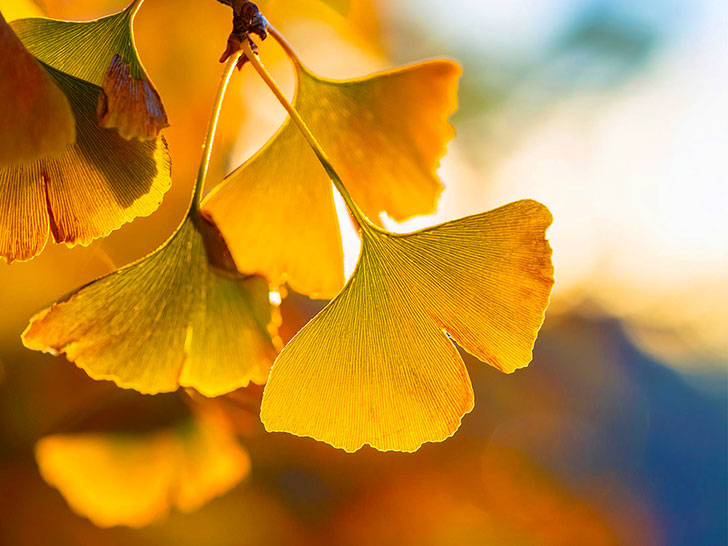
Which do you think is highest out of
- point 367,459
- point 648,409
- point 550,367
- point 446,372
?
point 446,372

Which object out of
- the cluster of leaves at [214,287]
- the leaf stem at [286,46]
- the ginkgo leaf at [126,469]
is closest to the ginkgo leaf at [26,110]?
the cluster of leaves at [214,287]

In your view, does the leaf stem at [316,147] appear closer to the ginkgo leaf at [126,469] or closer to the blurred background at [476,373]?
the blurred background at [476,373]

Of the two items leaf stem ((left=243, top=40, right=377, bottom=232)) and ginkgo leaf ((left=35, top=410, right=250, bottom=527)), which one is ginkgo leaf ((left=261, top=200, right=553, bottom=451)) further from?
ginkgo leaf ((left=35, top=410, right=250, bottom=527))

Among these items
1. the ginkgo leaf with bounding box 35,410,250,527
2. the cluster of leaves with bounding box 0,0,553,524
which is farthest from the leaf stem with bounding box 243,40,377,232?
the ginkgo leaf with bounding box 35,410,250,527

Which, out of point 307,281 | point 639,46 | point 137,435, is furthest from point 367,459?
point 639,46

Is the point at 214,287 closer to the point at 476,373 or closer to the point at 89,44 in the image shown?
the point at 89,44

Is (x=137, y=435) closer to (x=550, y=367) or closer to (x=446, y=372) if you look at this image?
(x=446, y=372)

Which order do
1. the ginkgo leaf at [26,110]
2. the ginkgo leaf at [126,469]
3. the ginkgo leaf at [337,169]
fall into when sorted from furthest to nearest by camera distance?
the ginkgo leaf at [126,469] < the ginkgo leaf at [337,169] < the ginkgo leaf at [26,110]
